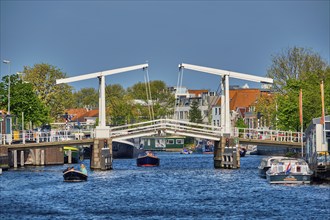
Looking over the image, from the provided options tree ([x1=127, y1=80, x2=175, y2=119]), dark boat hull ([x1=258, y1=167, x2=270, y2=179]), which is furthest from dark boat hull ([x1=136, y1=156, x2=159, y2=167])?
tree ([x1=127, y1=80, x2=175, y2=119])

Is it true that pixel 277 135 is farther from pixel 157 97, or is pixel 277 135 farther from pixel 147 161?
pixel 157 97

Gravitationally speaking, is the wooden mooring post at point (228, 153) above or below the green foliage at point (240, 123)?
below

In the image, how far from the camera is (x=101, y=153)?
91.2m

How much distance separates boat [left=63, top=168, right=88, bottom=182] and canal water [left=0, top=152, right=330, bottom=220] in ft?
2.74

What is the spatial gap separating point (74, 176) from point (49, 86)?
6934 centimetres

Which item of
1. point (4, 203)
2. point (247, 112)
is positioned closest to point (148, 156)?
point (4, 203)

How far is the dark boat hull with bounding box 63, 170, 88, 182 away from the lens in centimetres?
7731

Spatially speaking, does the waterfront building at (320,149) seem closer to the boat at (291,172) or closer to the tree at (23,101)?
the boat at (291,172)

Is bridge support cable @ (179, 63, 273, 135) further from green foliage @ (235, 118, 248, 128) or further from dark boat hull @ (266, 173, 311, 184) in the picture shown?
green foliage @ (235, 118, 248, 128)

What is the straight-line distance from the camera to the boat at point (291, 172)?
236 feet

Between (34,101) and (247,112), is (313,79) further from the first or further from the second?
(247,112)

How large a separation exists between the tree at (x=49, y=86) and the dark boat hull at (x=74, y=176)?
216ft

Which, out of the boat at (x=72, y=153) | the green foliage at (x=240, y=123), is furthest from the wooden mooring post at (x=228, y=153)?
the green foliage at (x=240, y=123)

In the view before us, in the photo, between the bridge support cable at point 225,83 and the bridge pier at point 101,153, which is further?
the bridge support cable at point 225,83
